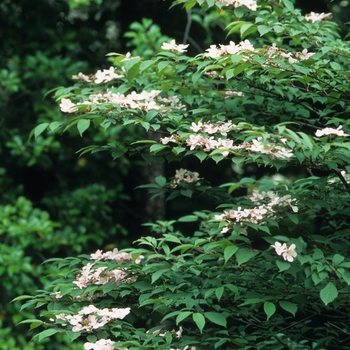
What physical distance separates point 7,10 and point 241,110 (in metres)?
3.89

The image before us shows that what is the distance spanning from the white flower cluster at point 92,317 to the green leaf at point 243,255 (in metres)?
0.43

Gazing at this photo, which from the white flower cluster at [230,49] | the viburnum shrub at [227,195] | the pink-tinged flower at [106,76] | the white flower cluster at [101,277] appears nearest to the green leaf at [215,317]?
the viburnum shrub at [227,195]

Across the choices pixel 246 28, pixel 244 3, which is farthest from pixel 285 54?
pixel 244 3

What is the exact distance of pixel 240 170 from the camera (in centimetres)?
672

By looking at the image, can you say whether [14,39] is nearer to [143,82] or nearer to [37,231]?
[37,231]

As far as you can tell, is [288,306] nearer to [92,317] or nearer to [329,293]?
[329,293]

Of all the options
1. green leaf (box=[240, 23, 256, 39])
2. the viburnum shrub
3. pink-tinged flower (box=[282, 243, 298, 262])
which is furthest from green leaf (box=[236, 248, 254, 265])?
green leaf (box=[240, 23, 256, 39])

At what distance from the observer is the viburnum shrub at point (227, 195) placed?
92.4 inches

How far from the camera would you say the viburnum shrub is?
235 centimetres

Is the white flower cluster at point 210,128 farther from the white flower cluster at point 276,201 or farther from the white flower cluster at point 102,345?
the white flower cluster at point 102,345

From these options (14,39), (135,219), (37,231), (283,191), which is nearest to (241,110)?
(283,191)

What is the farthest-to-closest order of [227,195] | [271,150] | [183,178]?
[227,195], [183,178], [271,150]

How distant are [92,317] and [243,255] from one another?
56cm

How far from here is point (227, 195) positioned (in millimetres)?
3109
